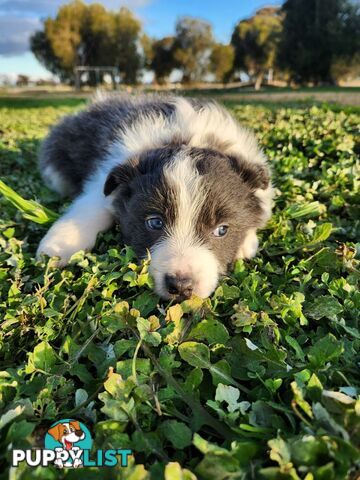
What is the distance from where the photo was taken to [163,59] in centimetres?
5994

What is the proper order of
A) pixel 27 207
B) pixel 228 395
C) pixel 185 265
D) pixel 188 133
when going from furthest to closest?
pixel 188 133 < pixel 27 207 < pixel 185 265 < pixel 228 395

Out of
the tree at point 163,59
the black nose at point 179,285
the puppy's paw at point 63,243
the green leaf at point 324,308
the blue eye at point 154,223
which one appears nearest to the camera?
the green leaf at point 324,308

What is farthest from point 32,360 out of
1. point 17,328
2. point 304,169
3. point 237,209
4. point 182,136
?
point 304,169

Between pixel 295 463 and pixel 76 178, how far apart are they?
4.14 m

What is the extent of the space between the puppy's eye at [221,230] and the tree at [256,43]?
5181 cm

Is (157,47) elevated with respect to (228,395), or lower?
elevated

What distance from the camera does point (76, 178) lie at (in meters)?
5.11

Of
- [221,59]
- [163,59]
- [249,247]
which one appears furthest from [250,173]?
[163,59]

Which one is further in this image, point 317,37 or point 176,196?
point 317,37

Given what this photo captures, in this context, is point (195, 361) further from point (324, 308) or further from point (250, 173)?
point (250, 173)

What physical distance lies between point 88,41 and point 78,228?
60649 mm

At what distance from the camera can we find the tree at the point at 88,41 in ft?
182

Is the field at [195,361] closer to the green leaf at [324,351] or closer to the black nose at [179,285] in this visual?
the green leaf at [324,351]

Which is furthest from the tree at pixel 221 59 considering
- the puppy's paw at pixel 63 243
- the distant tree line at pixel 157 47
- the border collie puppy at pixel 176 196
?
the puppy's paw at pixel 63 243
